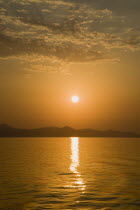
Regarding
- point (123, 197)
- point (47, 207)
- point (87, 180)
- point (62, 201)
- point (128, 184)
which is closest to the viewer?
point (47, 207)

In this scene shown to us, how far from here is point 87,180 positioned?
38094 mm

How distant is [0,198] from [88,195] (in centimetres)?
875

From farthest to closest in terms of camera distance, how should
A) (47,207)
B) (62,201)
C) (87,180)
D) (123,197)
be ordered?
(87,180) < (123,197) < (62,201) < (47,207)

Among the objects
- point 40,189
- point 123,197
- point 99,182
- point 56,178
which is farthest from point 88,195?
point 56,178

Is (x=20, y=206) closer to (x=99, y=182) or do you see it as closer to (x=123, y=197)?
(x=123, y=197)

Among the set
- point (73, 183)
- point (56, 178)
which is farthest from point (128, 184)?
point (56, 178)

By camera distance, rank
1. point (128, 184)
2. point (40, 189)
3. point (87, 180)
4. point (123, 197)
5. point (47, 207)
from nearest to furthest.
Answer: point (47, 207)
point (123, 197)
point (40, 189)
point (128, 184)
point (87, 180)

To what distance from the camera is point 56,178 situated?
39.2 metres

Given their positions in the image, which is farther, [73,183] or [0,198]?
[73,183]

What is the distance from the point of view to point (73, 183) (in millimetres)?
35344

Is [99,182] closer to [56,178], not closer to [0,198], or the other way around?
[56,178]

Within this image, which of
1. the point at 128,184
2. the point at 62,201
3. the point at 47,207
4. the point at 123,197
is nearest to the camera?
the point at 47,207

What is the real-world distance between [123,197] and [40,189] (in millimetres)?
9575

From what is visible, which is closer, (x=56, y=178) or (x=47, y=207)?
(x=47, y=207)
